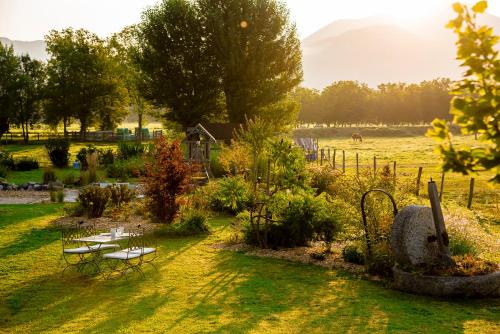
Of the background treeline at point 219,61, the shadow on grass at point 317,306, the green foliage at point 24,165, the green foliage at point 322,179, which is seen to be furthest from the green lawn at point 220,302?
the background treeline at point 219,61

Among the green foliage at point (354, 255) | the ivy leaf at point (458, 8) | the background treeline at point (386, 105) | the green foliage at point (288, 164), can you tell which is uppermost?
the background treeline at point (386, 105)

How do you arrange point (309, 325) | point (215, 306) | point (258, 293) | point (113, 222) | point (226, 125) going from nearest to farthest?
point (309, 325) → point (215, 306) → point (258, 293) → point (113, 222) → point (226, 125)

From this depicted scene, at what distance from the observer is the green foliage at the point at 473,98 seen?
13.4 ft

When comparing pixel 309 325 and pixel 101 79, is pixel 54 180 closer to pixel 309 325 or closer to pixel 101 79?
pixel 309 325

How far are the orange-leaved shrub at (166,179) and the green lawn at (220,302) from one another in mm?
4160

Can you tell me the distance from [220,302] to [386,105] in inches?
4808

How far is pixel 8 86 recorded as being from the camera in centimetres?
6456

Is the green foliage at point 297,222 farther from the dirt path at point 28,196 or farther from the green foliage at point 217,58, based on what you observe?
the green foliage at point 217,58

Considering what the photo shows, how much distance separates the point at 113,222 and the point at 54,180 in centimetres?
1315

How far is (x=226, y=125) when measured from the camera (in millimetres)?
49906

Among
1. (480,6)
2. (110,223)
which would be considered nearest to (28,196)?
(110,223)

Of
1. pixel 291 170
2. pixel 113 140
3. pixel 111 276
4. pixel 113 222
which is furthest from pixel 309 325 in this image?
pixel 113 140

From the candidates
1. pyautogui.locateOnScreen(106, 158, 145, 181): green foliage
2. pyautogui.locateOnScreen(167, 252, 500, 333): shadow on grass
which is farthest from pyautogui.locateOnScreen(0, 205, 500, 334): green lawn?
pyautogui.locateOnScreen(106, 158, 145, 181): green foliage

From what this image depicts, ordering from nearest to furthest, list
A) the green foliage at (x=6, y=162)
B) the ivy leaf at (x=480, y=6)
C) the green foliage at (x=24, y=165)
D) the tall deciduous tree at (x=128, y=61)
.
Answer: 1. the ivy leaf at (x=480, y=6)
2. the green foliage at (x=6, y=162)
3. the green foliage at (x=24, y=165)
4. the tall deciduous tree at (x=128, y=61)
